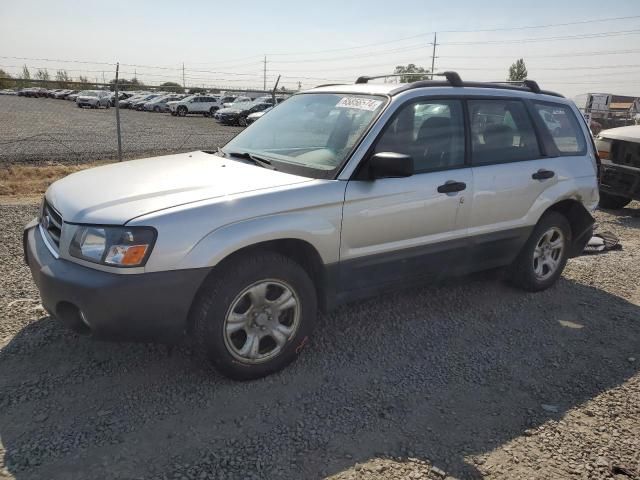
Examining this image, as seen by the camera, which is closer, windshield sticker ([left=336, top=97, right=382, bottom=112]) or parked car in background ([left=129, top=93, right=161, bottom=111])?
windshield sticker ([left=336, top=97, right=382, bottom=112])

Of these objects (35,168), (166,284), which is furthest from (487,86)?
(35,168)

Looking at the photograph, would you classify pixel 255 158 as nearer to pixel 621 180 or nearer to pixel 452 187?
pixel 452 187

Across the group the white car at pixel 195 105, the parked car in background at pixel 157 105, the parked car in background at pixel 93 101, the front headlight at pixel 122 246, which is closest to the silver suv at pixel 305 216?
the front headlight at pixel 122 246

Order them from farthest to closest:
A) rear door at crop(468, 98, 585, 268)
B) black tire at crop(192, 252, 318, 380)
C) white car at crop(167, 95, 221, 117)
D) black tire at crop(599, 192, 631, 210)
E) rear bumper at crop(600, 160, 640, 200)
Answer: white car at crop(167, 95, 221, 117)
black tire at crop(599, 192, 631, 210)
rear bumper at crop(600, 160, 640, 200)
rear door at crop(468, 98, 585, 268)
black tire at crop(192, 252, 318, 380)

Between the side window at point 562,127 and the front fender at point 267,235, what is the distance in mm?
2563

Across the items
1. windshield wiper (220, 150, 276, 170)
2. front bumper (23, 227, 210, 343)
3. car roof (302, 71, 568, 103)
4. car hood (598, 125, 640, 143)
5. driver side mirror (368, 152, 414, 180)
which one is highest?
car roof (302, 71, 568, 103)

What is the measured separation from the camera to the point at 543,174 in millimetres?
4473

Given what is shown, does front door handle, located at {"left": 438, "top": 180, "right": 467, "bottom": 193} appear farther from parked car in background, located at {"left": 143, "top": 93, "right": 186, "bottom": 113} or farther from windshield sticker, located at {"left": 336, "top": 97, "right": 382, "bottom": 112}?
parked car in background, located at {"left": 143, "top": 93, "right": 186, "bottom": 113}

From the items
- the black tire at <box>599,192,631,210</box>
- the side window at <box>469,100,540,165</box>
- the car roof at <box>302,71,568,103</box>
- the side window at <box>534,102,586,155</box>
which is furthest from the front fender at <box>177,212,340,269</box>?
the black tire at <box>599,192,631,210</box>

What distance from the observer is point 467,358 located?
364 cm

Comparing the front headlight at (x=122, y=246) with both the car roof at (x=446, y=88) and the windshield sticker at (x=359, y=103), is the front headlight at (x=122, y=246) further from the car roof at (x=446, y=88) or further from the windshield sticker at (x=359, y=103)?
the car roof at (x=446, y=88)

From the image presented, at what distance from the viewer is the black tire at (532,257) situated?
4676 mm

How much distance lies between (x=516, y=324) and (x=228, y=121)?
27863mm

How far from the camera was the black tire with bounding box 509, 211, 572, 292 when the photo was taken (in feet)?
15.3
